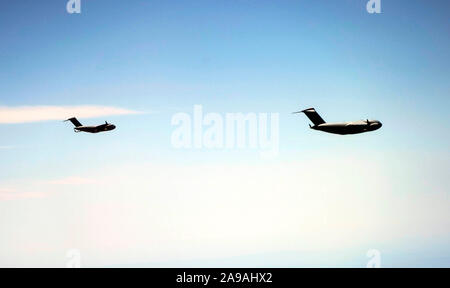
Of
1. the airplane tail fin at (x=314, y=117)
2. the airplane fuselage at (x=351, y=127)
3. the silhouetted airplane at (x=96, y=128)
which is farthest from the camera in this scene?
the silhouetted airplane at (x=96, y=128)

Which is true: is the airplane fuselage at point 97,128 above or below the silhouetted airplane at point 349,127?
above

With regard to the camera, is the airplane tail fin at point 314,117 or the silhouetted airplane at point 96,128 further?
the silhouetted airplane at point 96,128

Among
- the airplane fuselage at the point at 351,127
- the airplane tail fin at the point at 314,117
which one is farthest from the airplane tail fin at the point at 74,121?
the airplane fuselage at the point at 351,127

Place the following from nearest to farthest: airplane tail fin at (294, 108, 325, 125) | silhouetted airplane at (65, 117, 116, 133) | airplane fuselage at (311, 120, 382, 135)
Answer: airplane fuselage at (311, 120, 382, 135)
airplane tail fin at (294, 108, 325, 125)
silhouetted airplane at (65, 117, 116, 133)

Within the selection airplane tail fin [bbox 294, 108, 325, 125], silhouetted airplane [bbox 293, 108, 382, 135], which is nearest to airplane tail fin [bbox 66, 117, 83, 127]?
airplane tail fin [bbox 294, 108, 325, 125]

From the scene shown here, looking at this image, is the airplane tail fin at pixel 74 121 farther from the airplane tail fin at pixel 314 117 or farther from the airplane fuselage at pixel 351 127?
the airplane fuselage at pixel 351 127

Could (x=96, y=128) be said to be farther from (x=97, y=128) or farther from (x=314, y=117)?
(x=314, y=117)

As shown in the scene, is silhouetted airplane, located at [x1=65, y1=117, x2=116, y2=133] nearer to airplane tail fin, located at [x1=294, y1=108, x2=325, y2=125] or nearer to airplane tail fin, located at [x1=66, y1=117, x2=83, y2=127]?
airplane tail fin, located at [x1=66, y1=117, x2=83, y2=127]

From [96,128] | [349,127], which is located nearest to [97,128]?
[96,128]
